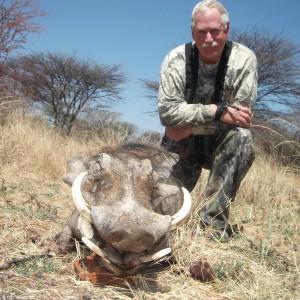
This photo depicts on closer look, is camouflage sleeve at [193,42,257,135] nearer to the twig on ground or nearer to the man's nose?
the man's nose

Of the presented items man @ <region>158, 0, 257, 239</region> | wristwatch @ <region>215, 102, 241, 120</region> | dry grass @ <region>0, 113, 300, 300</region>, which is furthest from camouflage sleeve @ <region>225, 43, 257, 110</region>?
dry grass @ <region>0, 113, 300, 300</region>

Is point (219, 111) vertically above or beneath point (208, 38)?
beneath

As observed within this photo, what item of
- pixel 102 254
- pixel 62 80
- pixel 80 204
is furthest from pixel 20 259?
pixel 62 80

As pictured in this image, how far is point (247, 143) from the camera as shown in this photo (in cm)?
389

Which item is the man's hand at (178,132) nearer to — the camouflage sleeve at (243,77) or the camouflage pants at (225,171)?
the camouflage pants at (225,171)

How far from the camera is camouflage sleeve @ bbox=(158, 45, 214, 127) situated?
3.73 metres

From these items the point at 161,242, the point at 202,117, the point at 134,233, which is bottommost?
the point at 161,242

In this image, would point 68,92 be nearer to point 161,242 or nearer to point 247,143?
point 247,143

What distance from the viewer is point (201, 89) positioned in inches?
164

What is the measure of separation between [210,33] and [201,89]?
20.7 inches

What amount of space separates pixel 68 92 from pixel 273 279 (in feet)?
51.6

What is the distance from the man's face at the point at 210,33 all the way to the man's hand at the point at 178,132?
659 mm

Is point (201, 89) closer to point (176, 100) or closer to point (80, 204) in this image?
point (176, 100)

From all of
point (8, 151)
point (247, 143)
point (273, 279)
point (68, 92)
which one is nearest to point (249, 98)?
point (247, 143)
